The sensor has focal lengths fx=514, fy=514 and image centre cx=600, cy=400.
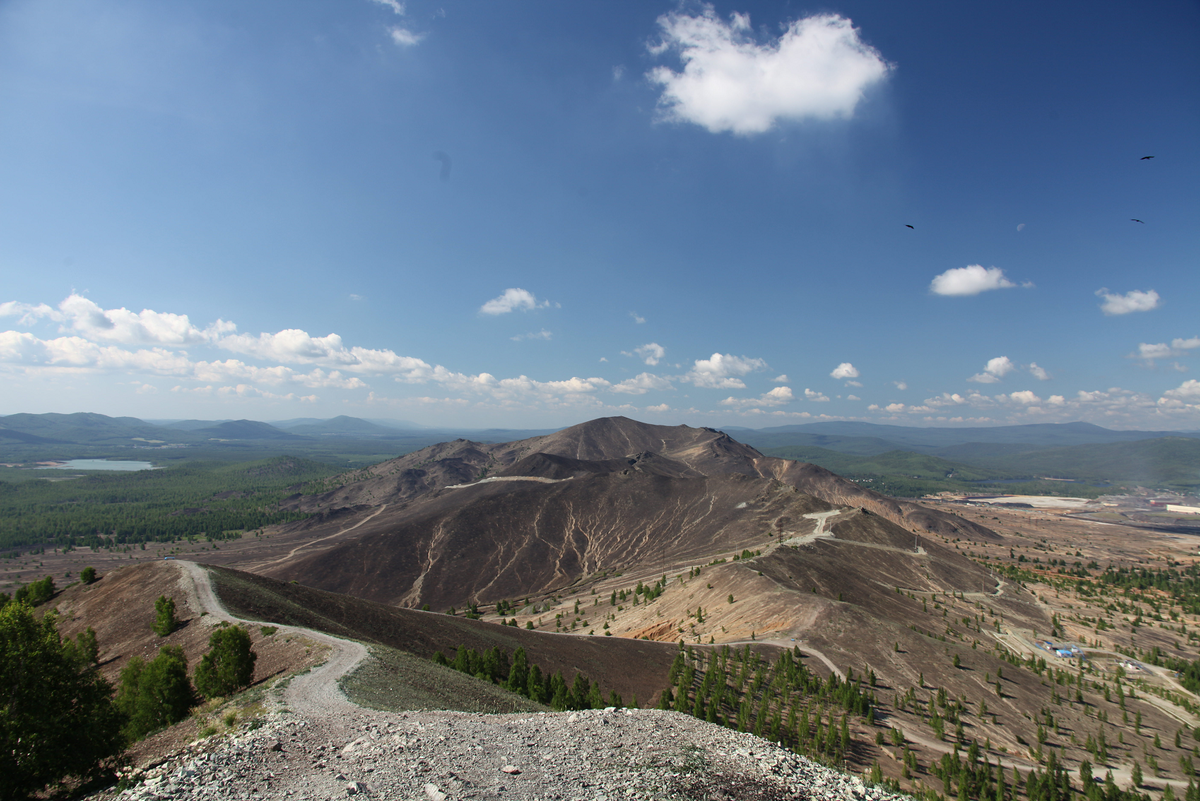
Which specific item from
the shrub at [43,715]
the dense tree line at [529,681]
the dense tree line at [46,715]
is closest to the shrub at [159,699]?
the dense tree line at [46,715]

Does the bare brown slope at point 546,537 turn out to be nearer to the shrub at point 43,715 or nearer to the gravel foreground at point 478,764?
the gravel foreground at point 478,764

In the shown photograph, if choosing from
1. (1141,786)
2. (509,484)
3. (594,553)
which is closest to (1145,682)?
(1141,786)

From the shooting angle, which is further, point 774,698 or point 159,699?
point 774,698

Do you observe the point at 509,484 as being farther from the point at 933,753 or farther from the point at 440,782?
the point at 440,782

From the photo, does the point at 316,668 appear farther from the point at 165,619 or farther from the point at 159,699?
the point at 165,619

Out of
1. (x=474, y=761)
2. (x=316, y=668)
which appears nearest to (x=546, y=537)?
(x=316, y=668)

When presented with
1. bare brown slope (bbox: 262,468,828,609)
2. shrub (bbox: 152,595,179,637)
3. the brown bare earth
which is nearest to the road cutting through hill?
the brown bare earth

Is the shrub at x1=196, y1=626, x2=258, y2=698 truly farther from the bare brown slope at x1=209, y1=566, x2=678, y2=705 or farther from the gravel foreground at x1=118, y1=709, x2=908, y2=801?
the bare brown slope at x1=209, y1=566, x2=678, y2=705
